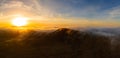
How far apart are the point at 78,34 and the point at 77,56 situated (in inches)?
2749

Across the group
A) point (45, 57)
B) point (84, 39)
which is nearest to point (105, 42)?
point (84, 39)

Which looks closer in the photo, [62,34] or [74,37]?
[74,37]

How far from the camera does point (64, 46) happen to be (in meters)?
132

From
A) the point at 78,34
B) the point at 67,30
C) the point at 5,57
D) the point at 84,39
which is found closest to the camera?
the point at 5,57

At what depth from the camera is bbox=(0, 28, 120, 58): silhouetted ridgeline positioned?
99312 millimetres

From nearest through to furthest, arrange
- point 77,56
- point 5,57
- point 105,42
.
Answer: point 5,57 < point 77,56 < point 105,42

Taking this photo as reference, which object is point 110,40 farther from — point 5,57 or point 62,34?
point 5,57

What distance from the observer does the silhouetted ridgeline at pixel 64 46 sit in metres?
99.3

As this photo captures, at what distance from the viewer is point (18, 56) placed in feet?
306

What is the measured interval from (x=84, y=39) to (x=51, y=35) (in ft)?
120

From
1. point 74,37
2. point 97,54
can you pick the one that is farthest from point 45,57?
point 74,37

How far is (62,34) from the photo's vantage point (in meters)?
175

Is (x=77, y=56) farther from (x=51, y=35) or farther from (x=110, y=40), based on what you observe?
(x=51, y=35)

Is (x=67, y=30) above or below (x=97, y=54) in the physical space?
above
